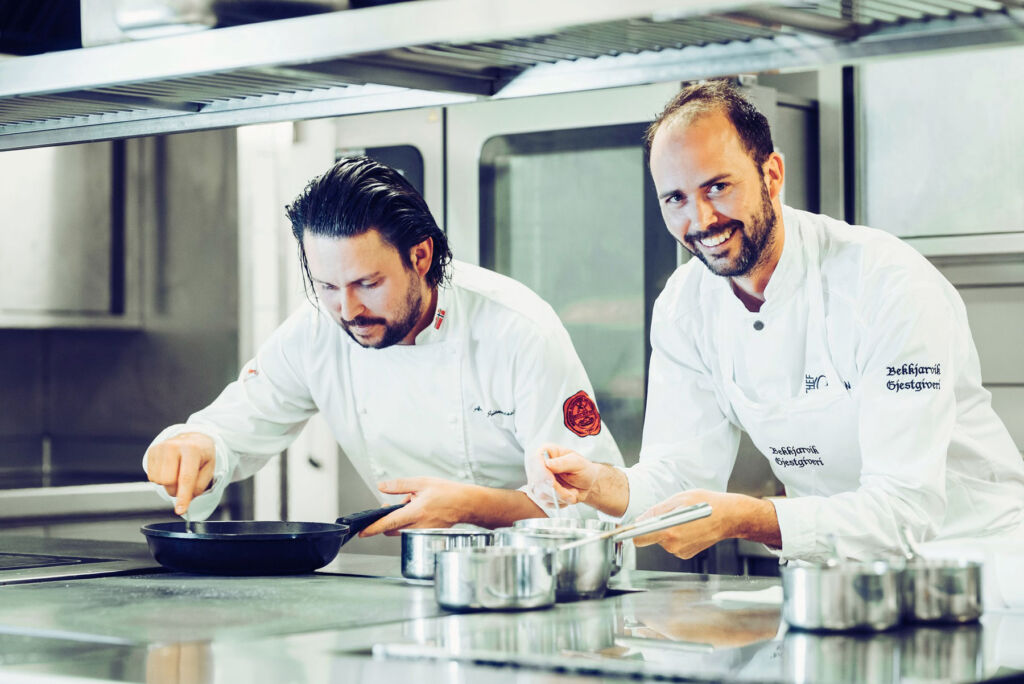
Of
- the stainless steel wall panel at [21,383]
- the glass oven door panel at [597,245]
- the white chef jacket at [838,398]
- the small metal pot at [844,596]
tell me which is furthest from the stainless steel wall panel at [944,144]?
the stainless steel wall panel at [21,383]

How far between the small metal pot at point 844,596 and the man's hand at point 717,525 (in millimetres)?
373

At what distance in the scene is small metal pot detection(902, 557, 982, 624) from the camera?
1.40m

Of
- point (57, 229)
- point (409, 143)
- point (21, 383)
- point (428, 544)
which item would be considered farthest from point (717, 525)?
point (21, 383)

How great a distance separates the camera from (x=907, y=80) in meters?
3.36

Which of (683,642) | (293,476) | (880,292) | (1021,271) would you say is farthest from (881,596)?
(293,476)

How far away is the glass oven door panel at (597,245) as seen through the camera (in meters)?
3.17

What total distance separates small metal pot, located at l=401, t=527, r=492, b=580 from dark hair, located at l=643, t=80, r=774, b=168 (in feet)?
2.39

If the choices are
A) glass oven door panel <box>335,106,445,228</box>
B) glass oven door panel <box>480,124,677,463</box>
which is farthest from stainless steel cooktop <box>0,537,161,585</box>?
glass oven door panel <box>335,106,445,228</box>

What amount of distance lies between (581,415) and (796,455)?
0.37 m

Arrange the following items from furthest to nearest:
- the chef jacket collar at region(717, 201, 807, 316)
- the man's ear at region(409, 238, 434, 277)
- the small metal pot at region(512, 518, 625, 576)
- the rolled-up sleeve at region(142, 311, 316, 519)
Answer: the rolled-up sleeve at region(142, 311, 316, 519) → the man's ear at region(409, 238, 434, 277) → the chef jacket collar at region(717, 201, 807, 316) → the small metal pot at region(512, 518, 625, 576)

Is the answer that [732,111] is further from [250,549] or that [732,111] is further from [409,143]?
[409,143]

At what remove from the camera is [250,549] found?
1904 mm

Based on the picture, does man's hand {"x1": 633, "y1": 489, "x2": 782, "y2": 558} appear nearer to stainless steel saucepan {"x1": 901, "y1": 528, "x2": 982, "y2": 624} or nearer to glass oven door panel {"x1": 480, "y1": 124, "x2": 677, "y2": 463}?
stainless steel saucepan {"x1": 901, "y1": 528, "x2": 982, "y2": 624}

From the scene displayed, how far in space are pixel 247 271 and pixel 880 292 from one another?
2.47m
